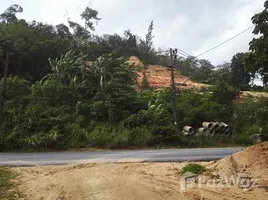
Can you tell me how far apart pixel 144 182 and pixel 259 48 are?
515cm

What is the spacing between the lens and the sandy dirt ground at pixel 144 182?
7.27 meters

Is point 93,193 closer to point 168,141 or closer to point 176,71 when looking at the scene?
point 168,141

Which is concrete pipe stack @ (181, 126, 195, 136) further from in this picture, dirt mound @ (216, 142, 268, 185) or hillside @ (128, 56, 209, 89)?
hillside @ (128, 56, 209, 89)

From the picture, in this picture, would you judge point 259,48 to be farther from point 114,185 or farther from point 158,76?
point 158,76

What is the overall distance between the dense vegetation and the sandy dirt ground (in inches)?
413

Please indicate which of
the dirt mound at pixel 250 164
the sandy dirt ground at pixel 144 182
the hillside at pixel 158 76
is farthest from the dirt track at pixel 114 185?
the hillside at pixel 158 76

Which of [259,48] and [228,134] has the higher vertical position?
[259,48]

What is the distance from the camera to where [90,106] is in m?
25.9

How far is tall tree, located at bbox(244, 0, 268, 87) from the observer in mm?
9992

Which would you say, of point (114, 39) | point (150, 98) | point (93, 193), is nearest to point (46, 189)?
point (93, 193)

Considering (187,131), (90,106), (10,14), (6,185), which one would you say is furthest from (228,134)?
(10,14)

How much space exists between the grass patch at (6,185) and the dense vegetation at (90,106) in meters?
9.54

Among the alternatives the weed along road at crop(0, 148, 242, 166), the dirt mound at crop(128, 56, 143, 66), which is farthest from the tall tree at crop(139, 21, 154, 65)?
the weed along road at crop(0, 148, 242, 166)

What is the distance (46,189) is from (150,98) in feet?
72.8
